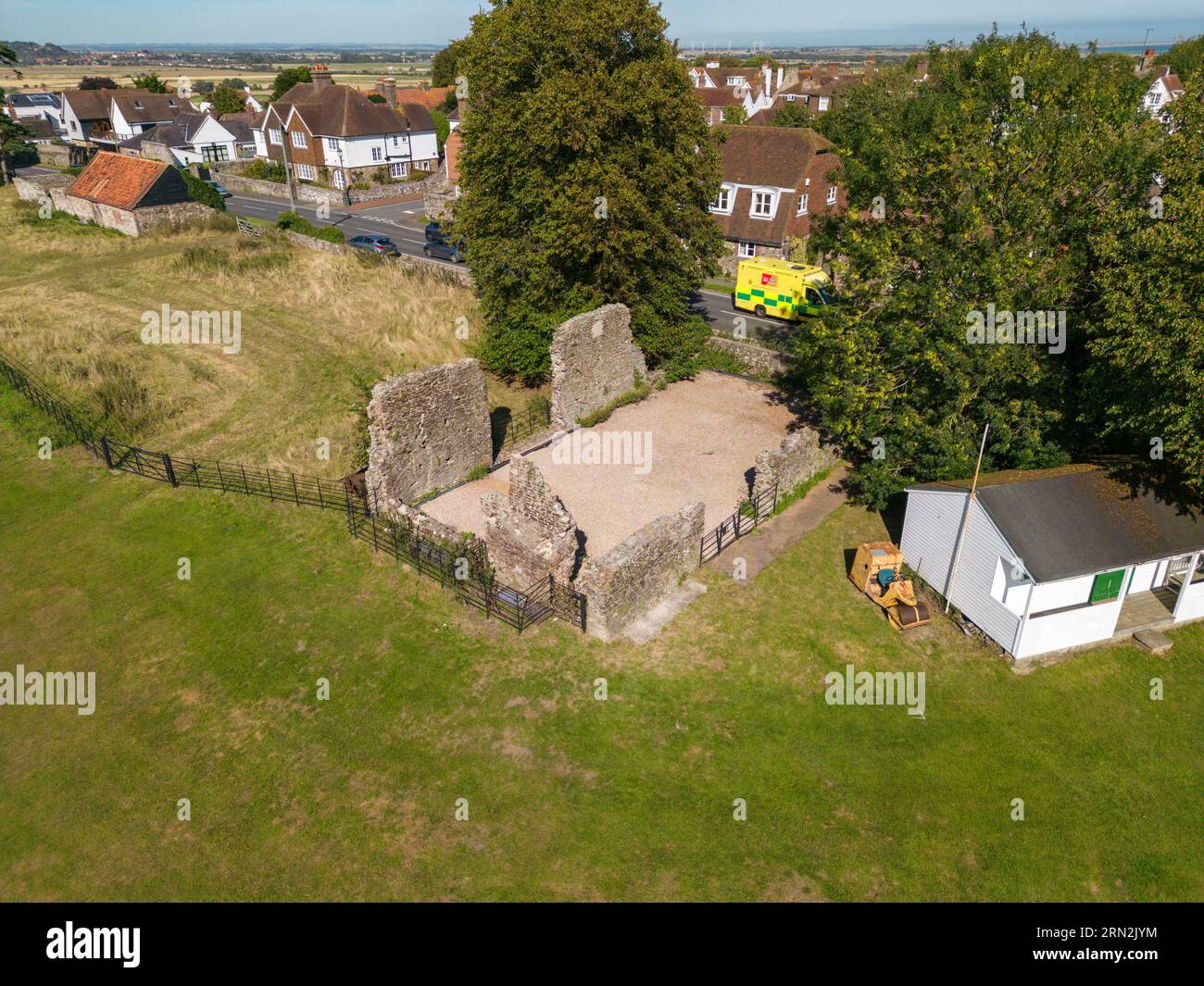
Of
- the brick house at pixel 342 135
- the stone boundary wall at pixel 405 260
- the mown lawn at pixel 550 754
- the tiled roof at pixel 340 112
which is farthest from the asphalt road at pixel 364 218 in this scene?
the mown lawn at pixel 550 754

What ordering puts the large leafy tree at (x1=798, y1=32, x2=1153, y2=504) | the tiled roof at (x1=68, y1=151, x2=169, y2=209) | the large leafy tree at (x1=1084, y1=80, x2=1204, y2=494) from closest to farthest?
the large leafy tree at (x1=1084, y1=80, x2=1204, y2=494)
the large leafy tree at (x1=798, y1=32, x2=1153, y2=504)
the tiled roof at (x1=68, y1=151, x2=169, y2=209)

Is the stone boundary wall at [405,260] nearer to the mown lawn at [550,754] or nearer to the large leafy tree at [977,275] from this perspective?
the large leafy tree at [977,275]

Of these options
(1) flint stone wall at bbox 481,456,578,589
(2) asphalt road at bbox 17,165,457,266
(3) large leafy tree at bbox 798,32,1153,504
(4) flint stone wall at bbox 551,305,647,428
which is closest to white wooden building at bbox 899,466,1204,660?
(3) large leafy tree at bbox 798,32,1153,504

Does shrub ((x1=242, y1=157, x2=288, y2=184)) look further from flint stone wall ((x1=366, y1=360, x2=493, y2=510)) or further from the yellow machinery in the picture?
the yellow machinery

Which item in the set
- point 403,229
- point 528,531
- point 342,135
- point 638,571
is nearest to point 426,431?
point 528,531

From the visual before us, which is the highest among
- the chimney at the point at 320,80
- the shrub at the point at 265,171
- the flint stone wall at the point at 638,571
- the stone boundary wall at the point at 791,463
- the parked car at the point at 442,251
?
the chimney at the point at 320,80

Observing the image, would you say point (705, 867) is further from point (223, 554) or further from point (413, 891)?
point (223, 554)
